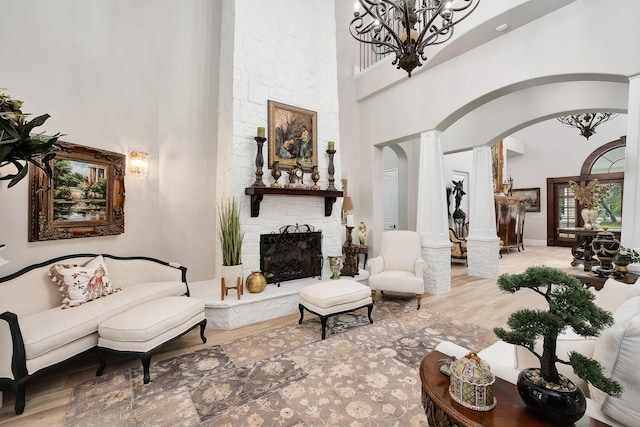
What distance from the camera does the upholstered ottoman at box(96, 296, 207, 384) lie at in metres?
2.21

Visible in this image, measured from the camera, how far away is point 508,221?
8.44m

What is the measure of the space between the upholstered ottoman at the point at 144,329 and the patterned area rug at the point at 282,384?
25 cm

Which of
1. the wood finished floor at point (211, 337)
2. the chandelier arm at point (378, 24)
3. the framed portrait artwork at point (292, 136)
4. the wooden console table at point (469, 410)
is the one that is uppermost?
the chandelier arm at point (378, 24)

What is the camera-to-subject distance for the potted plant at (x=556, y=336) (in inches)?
36.3

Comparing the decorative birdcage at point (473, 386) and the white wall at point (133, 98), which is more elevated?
the white wall at point (133, 98)

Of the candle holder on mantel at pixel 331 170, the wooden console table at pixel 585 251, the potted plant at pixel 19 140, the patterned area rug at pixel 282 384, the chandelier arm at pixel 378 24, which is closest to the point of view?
the potted plant at pixel 19 140

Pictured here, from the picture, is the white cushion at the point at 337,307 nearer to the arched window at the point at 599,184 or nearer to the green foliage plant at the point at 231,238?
the green foliage plant at the point at 231,238

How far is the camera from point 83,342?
7.43 ft

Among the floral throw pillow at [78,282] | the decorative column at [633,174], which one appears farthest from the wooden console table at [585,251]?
the floral throw pillow at [78,282]

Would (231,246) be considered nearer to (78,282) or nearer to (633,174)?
(78,282)

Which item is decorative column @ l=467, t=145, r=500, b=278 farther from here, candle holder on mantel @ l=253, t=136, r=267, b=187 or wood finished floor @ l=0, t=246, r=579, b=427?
candle holder on mantel @ l=253, t=136, r=267, b=187

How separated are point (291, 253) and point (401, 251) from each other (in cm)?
170

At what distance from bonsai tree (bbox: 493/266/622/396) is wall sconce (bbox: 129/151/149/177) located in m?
3.95

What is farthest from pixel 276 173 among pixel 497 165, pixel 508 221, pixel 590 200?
pixel 497 165
